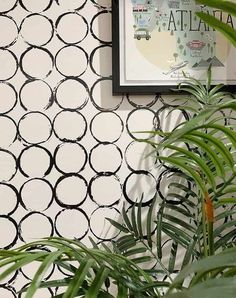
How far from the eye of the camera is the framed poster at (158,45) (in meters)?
1.19

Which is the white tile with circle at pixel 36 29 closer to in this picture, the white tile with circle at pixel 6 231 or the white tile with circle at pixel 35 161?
the white tile with circle at pixel 35 161

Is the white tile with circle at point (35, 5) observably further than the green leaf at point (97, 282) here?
Yes

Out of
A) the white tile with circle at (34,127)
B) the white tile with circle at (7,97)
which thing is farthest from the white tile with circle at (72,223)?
the white tile with circle at (7,97)

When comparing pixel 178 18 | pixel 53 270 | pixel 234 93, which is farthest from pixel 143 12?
pixel 53 270

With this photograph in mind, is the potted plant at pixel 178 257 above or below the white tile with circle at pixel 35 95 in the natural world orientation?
below

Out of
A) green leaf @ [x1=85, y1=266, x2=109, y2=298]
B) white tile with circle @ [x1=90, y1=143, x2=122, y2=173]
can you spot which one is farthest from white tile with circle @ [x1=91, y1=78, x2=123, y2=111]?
green leaf @ [x1=85, y1=266, x2=109, y2=298]

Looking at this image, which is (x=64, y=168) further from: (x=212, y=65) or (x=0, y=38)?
(x=212, y=65)

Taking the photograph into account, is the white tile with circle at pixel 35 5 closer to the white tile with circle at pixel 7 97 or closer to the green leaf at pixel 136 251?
Answer: the white tile with circle at pixel 7 97

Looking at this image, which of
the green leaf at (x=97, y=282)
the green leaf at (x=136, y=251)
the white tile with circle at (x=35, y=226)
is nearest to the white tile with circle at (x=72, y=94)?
the white tile with circle at (x=35, y=226)

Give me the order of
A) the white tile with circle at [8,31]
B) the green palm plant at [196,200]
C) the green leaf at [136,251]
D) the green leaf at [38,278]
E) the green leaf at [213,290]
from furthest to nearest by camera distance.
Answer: the white tile with circle at [8,31]
the green leaf at [136,251]
the green palm plant at [196,200]
the green leaf at [38,278]
the green leaf at [213,290]

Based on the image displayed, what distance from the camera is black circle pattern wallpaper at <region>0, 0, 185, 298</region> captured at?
3.90 feet

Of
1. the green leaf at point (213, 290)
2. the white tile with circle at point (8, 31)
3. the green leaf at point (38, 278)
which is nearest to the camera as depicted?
the green leaf at point (213, 290)

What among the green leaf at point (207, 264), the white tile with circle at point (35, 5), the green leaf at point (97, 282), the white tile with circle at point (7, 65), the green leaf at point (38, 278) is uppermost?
the white tile with circle at point (35, 5)

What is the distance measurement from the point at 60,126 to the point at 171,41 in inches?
15.5
